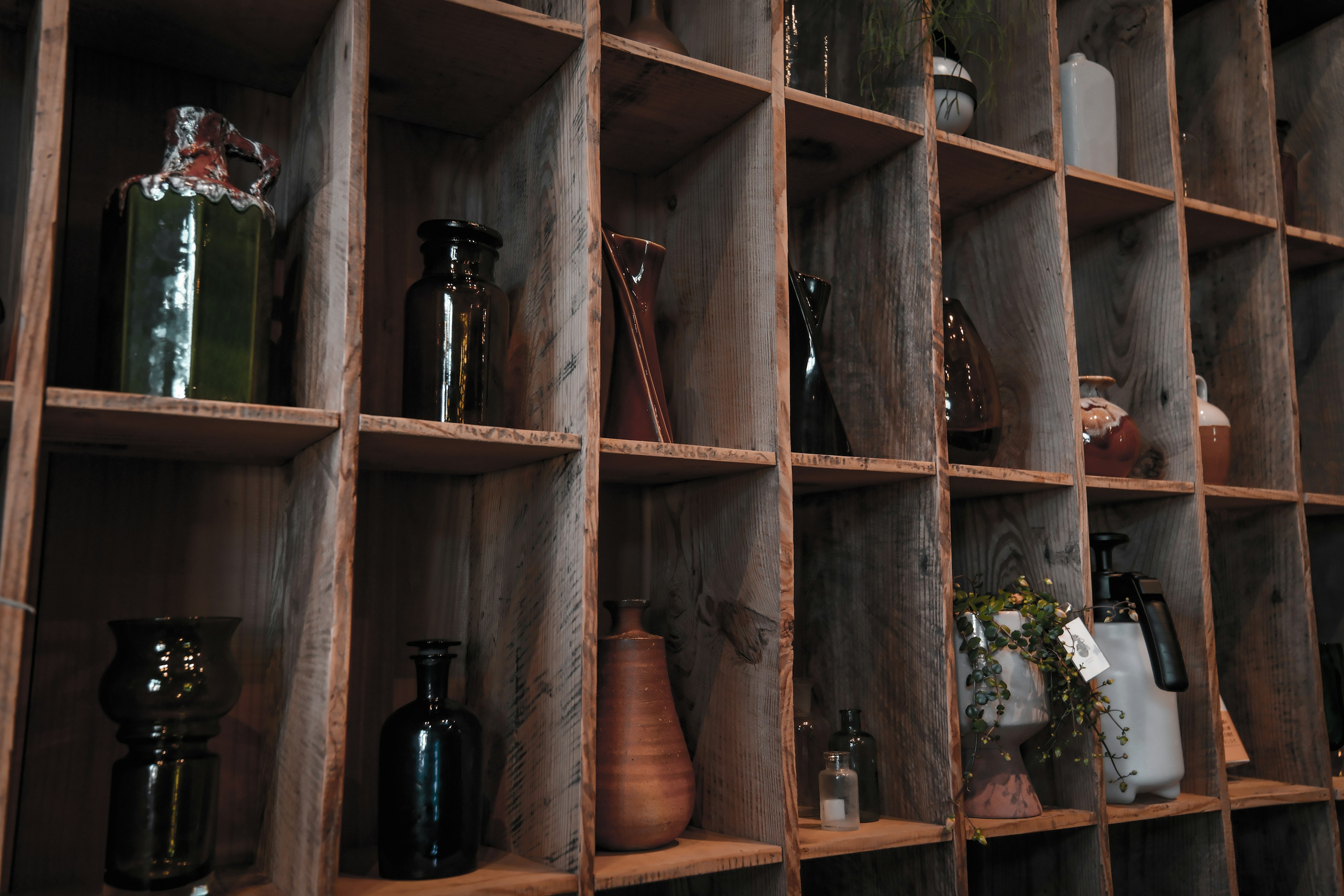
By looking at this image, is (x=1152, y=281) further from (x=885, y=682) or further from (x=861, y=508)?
(x=885, y=682)

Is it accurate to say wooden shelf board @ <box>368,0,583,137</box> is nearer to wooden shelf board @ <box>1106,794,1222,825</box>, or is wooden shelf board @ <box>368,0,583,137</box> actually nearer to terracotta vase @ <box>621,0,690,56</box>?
terracotta vase @ <box>621,0,690,56</box>

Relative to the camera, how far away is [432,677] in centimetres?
117

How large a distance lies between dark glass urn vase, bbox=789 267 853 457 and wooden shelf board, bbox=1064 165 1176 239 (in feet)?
1.72

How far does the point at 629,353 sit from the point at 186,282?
1.81ft

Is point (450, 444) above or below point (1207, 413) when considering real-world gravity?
below

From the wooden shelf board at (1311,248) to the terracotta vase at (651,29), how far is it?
1.28m

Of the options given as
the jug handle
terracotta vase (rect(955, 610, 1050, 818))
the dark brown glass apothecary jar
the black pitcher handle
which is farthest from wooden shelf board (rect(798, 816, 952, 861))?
the jug handle

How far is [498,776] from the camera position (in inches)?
49.3

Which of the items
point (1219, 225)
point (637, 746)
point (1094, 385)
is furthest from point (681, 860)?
point (1219, 225)

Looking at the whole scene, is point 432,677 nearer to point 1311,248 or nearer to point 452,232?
point 452,232

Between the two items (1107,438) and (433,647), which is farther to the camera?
(1107,438)

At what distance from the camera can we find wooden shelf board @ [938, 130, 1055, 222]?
1540 mm

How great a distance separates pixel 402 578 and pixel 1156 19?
1677 millimetres

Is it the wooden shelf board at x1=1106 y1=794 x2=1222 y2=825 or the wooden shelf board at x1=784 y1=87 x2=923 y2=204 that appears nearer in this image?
the wooden shelf board at x1=784 y1=87 x2=923 y2=204
